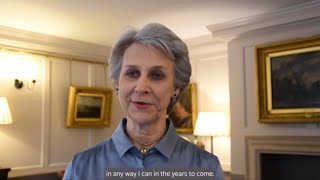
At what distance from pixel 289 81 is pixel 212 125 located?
3.58 feet

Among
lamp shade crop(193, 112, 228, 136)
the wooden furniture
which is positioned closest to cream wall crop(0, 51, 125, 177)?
the wooden furniture

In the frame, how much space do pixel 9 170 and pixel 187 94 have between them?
2.45 meters

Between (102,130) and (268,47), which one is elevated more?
(268,47)

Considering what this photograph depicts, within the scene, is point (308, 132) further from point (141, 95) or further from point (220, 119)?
point (141, 95)

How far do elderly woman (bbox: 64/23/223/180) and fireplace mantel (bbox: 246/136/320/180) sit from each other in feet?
9.29

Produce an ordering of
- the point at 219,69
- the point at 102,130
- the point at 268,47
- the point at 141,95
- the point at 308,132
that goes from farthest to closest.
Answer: the point at 102,130 → the point at 219,69 → the point at 268,47 → the point at 308,132 → the point at 141,95

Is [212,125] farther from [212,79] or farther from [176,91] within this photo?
[176,91]

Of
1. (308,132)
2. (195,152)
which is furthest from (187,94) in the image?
(195,152)

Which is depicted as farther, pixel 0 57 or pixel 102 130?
pixel 102 130

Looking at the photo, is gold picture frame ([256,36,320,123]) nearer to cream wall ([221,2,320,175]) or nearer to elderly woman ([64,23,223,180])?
cream wall ([221,2,320,175])

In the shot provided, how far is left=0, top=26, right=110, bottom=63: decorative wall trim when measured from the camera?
4211mm

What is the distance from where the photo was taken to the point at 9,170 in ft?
12.8

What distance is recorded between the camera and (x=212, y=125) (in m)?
4.26

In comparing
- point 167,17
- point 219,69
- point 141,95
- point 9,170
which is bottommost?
point 9,170
